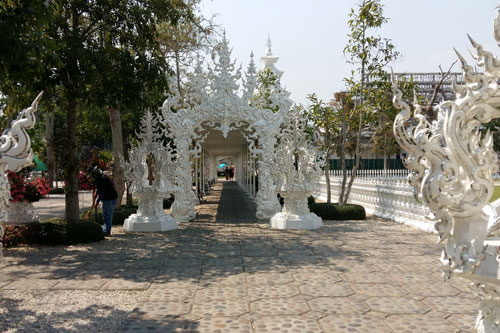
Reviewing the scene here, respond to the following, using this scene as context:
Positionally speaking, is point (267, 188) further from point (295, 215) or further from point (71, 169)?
point (71, 169)

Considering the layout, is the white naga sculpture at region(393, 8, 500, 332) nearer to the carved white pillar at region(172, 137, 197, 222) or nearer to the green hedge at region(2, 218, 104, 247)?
the green hedge at region(2, 218, 104, 247)

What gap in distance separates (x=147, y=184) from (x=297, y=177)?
3736mm

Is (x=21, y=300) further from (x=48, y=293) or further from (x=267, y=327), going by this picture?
(x=267, y=327)

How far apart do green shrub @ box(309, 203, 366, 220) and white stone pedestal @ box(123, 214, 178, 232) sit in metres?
4.33

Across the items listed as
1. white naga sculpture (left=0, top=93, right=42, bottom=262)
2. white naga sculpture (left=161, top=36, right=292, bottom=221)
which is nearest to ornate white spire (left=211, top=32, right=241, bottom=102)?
white naga sculpture (left=161, top=36, right=292, bottom=221)

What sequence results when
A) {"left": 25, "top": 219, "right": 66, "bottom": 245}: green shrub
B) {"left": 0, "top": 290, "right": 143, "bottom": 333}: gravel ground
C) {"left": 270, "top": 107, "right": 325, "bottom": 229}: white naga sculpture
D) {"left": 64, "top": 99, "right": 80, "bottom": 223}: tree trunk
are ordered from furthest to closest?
{"left": 270, "top": 107, "right": 325, "bottom": 229}: white naga sculpture → {"left": 64, "top": 99, "right": 80, "bottom": 223}: tree trunk → {"left": 25, "top": 219, "right": 66, "bottom": 245}: green shrub → {"left": 0, "top": 290, "right": 143, "bottom": 333}: gravel ground

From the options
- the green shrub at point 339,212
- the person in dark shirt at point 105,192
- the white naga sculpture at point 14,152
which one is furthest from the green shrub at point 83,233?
the green shrub at point 339,212

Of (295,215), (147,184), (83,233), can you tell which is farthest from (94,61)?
(295,215)

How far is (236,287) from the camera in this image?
5.60 m

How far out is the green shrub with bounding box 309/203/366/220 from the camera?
40.9 feet

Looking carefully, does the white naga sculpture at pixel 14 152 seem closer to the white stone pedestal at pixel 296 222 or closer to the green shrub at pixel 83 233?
the green shrub at pixel 83 233

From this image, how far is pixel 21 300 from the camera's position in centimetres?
517

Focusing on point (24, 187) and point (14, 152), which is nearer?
point (14, 152)

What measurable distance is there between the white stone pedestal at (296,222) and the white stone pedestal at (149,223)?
2.59 metres
